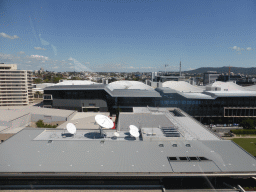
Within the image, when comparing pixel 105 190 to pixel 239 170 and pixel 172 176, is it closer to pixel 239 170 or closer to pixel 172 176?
pixel 172 176

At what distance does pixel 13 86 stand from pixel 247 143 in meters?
39.6

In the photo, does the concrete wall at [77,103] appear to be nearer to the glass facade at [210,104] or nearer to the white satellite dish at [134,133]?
the glass facade at [210,104]

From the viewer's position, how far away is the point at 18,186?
26.2 ft

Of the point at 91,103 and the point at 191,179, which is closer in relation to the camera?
the point at 191,179

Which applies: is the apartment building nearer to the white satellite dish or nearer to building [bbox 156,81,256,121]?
building [bbox 156,81,256,121]

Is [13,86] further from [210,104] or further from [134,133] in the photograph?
[210,104]

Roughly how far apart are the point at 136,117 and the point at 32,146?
987cm

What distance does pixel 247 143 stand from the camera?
2050 cm

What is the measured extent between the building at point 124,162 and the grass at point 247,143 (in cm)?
935

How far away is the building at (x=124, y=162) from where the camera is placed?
8.11 m

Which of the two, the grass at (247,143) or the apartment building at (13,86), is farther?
the apartment building at (13,86)

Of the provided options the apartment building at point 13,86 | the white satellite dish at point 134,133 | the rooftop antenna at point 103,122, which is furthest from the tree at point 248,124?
the apartment building at point 13,86

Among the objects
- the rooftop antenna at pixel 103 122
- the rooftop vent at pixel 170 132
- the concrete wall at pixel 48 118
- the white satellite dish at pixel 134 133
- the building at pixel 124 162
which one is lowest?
the concrete wall at pixel 48 118

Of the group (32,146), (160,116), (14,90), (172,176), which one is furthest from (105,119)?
(14,90)
